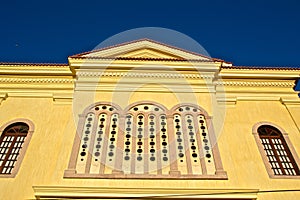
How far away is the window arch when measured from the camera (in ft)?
24.9

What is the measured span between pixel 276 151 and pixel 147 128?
11.8ft

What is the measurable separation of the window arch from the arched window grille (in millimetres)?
1551

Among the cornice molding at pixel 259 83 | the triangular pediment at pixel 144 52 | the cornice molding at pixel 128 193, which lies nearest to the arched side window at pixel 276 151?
the cornice molding at pixel 128 193

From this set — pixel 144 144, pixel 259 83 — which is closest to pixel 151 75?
pixel 144 144

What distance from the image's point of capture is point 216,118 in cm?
913

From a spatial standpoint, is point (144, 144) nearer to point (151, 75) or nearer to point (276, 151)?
point (151, 75)

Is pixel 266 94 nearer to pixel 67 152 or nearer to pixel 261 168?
pixel 261 168

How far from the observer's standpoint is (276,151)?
8.62 metres

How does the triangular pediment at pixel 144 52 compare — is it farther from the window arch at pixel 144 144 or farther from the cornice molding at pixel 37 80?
the window arch at pixel 144 144

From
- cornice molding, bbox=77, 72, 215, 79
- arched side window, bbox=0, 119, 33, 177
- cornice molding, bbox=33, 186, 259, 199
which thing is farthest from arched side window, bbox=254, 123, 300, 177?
arched side window, bbox=0, 119, 33, 177

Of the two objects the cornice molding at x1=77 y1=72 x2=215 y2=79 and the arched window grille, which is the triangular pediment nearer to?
the cornice molding at x1=77 y1=72 x2=215 y2=79

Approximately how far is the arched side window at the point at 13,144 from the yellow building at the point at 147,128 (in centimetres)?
3

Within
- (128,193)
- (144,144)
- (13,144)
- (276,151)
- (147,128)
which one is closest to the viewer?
(128,193)

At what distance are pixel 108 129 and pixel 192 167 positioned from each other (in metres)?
2.53
